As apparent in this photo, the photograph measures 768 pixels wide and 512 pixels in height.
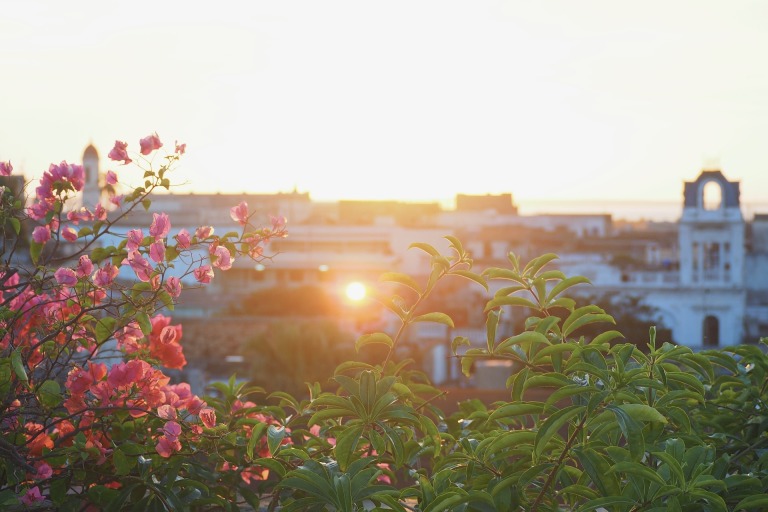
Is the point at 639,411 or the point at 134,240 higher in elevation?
the point at 134,240

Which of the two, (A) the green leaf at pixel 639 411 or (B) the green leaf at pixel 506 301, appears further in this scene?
(B) the green leaf at pixel 506 301

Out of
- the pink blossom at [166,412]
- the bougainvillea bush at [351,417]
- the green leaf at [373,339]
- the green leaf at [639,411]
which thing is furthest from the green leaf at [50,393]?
the green leaf at [639,411]

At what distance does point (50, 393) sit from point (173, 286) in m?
0.48

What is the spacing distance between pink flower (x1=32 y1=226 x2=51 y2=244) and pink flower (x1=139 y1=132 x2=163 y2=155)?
41 centimetres

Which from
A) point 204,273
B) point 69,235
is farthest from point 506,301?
point 69,235

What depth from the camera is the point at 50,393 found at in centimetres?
342

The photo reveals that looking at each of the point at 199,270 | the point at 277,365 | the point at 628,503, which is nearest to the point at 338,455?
the point at 628,503

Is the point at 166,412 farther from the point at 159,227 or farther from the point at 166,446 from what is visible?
the point at 159,227

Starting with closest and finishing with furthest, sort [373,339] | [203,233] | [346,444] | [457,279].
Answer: [346,444]
[373,339]
[203,233]
[457,279]

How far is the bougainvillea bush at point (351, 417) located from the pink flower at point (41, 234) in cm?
1

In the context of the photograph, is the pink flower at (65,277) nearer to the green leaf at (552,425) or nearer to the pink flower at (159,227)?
the pink flower at (159,227)

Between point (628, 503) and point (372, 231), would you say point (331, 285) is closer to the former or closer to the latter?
point (372, 231)

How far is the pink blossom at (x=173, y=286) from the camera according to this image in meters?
3.63

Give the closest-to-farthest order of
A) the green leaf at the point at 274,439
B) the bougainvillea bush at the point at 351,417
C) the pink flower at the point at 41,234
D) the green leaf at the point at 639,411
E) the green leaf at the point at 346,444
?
the green leaf at the point at 639,411 → the bougainvillea bush at the point at 351,417 → the green leaf at the point at 346,444 → the green leaf at the point at 274,439 → the pink flower at the point at 41,234
